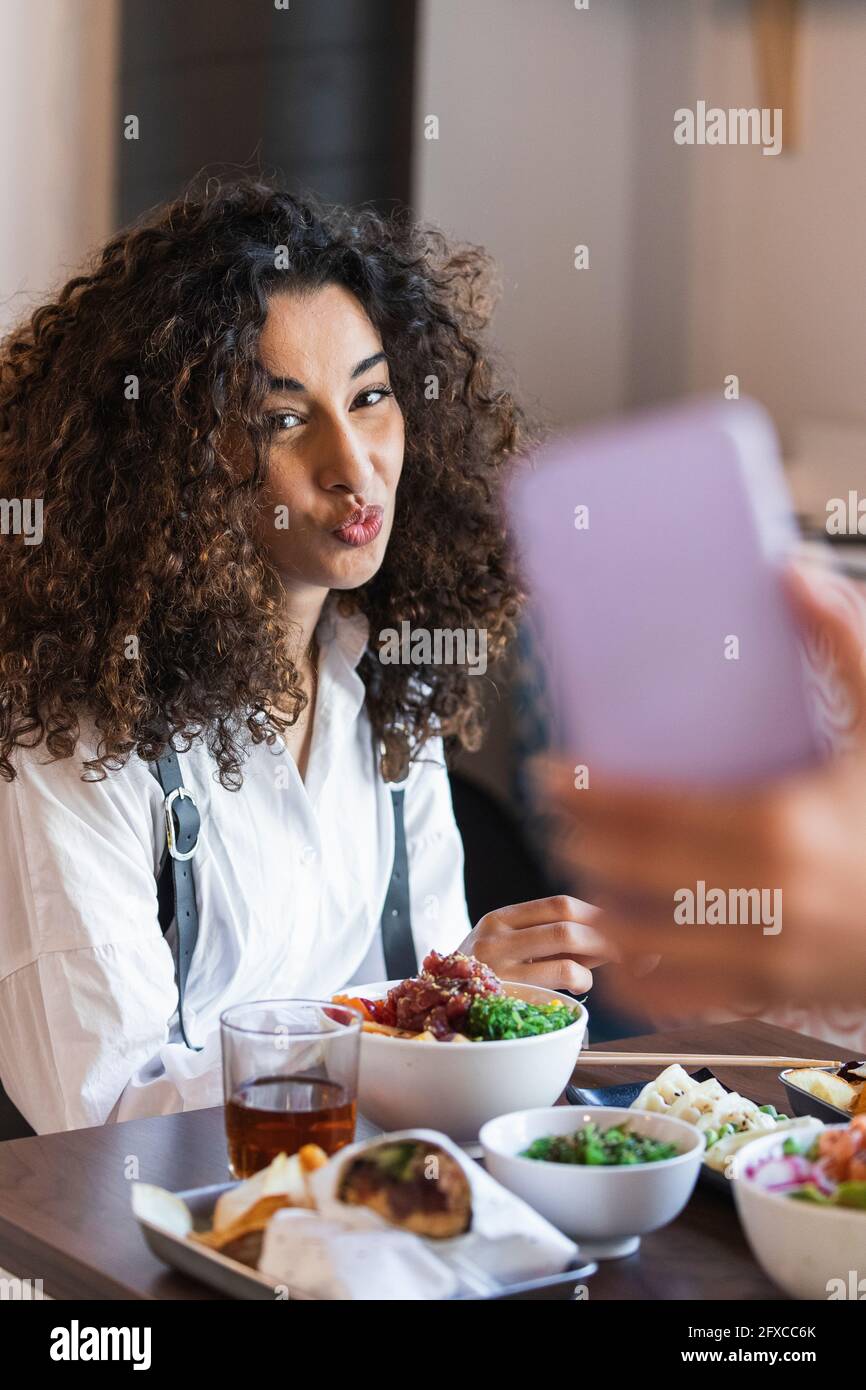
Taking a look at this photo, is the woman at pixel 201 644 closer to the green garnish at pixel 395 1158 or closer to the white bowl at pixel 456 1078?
the white bowl at pixel 456 1078

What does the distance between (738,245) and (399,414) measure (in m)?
1.49

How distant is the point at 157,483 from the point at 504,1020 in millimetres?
876

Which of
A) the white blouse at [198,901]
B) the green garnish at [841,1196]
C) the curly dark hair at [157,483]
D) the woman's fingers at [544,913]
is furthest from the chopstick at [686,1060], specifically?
the curly dark hair at [157,483]

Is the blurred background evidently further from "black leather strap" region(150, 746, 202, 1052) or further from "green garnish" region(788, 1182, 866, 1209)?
"green garnish" region(788, 1182, 866, 1209)

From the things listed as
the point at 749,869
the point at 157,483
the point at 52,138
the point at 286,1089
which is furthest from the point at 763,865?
the point at 52,138

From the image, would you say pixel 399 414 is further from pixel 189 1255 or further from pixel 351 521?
pixel 189 1255

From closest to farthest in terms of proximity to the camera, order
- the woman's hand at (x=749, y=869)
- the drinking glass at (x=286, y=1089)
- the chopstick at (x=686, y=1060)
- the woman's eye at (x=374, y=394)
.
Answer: the woman's hand at (x=749, y=869)
the drinking glass at (x=286, y=1089)
the chopstick at (x=686, y=1060)
the woman's eye at (x=374, y=394)

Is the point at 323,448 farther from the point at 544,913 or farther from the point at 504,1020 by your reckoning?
the point at 504,1020

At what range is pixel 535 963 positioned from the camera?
4.44 ft

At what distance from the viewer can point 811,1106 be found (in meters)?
0.99

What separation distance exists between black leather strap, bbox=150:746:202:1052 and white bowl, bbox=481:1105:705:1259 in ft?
2.51

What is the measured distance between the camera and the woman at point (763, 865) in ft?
1.24

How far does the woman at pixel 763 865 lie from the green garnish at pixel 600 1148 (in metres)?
0.36
